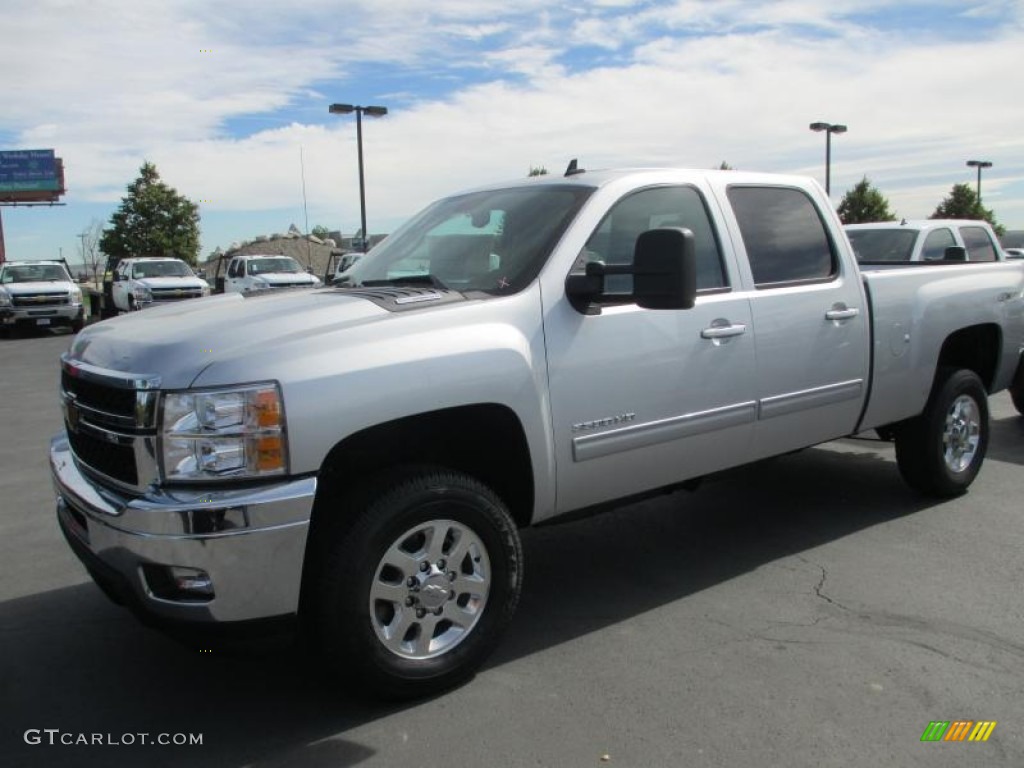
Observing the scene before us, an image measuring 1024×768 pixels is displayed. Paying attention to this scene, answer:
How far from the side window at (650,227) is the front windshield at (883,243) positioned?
7126mm

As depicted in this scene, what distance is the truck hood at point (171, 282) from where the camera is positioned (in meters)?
21.2

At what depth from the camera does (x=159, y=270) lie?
23.1m

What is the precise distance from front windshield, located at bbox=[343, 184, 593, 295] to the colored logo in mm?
2163

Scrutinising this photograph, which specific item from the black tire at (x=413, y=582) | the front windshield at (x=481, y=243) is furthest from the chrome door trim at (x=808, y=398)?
the black tire at (x=413, y=582)

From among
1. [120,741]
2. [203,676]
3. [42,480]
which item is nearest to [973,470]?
[203,676]

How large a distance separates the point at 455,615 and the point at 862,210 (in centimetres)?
4369

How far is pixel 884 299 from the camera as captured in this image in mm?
4930

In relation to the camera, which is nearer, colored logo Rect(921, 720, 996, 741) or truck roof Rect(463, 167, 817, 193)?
colored logo Rect(921, 720, 996, 741)

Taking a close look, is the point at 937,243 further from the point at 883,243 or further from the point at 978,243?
the point at 978,243

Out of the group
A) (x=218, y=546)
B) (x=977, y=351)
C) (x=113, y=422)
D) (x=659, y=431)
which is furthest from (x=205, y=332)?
(x=977, y=351)

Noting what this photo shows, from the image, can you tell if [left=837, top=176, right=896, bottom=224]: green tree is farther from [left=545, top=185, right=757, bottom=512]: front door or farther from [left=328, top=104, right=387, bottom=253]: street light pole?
[left=545, top=185, right=757, bottom=512]: front door

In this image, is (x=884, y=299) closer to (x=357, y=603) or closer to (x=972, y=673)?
(x=972, y=673)

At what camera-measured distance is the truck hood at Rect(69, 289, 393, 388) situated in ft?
9.56

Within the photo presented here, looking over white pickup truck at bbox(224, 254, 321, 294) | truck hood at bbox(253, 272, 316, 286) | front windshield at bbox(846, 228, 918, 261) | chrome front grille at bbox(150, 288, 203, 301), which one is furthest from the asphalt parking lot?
white pickup truck at bbox(224, 254, 321, 294)
